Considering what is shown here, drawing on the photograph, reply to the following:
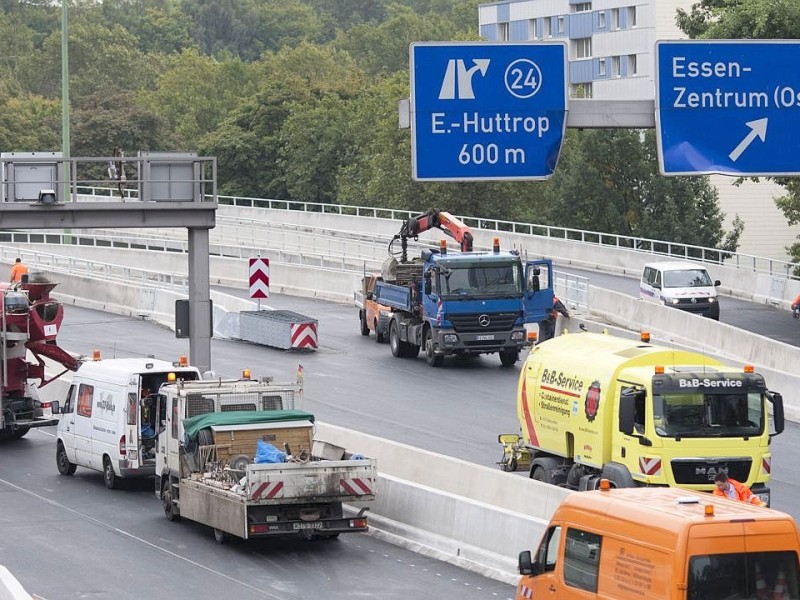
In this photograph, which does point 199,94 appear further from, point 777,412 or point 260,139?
point 777,412

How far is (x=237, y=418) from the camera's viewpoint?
70.0ft

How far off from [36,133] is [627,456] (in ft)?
283

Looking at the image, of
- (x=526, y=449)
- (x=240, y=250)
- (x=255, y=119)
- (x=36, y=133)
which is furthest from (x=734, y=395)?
(x=36, y=133)

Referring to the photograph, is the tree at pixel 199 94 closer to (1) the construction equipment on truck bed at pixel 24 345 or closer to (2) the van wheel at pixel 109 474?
(1) the construction equipment on truck bed at pixel 24 345

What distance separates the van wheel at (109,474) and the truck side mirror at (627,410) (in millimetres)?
8832

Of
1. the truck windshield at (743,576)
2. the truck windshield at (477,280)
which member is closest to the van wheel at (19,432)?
the truck windshield at (477,280)

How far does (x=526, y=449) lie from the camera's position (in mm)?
23688

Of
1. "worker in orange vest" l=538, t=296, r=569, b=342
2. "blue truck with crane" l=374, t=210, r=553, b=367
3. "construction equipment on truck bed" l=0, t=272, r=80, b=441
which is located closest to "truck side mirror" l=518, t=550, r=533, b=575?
"construction equipment on truck bed" l=0, t=272, r=80, b=441

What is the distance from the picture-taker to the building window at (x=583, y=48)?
318 ft

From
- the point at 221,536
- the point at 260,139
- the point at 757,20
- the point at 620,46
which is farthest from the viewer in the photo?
the point at 260,139

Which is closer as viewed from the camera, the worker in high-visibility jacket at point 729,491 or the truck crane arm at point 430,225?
the worker in high-visibility jacket at point 729,491

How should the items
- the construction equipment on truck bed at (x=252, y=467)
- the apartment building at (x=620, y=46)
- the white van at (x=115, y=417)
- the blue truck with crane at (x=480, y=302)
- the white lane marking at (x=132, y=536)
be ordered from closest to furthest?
the white lane marking at (x=132, y=536), the construction equipment on truck bed at (x=252, y=467), the white van at (x=115, y=417), the blue truck with crane at (x=480, y=302), the apartment building at (x=620, y=46)

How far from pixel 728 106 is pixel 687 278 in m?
30.1

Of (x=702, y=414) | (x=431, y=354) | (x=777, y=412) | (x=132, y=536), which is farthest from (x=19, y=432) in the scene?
(x=777, y=412)
